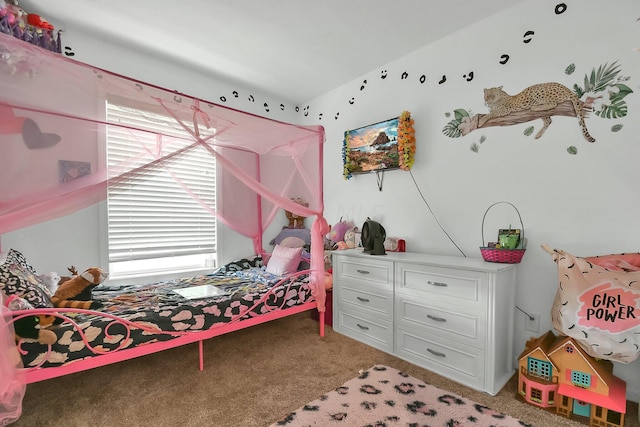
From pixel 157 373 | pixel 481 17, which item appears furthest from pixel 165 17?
pixel 157 373

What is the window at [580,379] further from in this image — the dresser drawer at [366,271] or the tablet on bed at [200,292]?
the tablet on bed at [200,292]

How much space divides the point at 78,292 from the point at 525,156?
3.77 m

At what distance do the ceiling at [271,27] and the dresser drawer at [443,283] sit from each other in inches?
87.5

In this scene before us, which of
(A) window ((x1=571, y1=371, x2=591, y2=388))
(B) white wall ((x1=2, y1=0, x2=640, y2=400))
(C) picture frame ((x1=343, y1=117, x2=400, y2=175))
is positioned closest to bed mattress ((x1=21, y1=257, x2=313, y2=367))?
(B) white wall ((x1=2, y1=0, x2=640, y2=400))

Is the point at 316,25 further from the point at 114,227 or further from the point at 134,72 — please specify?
the point at 114,227

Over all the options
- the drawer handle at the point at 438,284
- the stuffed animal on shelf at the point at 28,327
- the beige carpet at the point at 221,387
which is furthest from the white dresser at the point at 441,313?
the stuffed animal on shelf at the point at 28,327

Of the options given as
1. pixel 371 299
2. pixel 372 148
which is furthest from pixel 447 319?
pixel 372 148

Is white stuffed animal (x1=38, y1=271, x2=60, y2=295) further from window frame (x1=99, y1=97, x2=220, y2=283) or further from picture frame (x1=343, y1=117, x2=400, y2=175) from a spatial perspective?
picture frame (x1=343, y1=117, x2=400, y2=175)

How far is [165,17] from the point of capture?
2.70m

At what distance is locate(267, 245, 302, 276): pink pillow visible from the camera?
11.4ft

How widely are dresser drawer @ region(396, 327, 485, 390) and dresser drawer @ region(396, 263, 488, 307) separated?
348 mm

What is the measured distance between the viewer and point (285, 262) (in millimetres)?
3498

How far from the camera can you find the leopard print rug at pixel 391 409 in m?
1.89

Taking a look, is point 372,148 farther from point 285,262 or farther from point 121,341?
point 121,341
